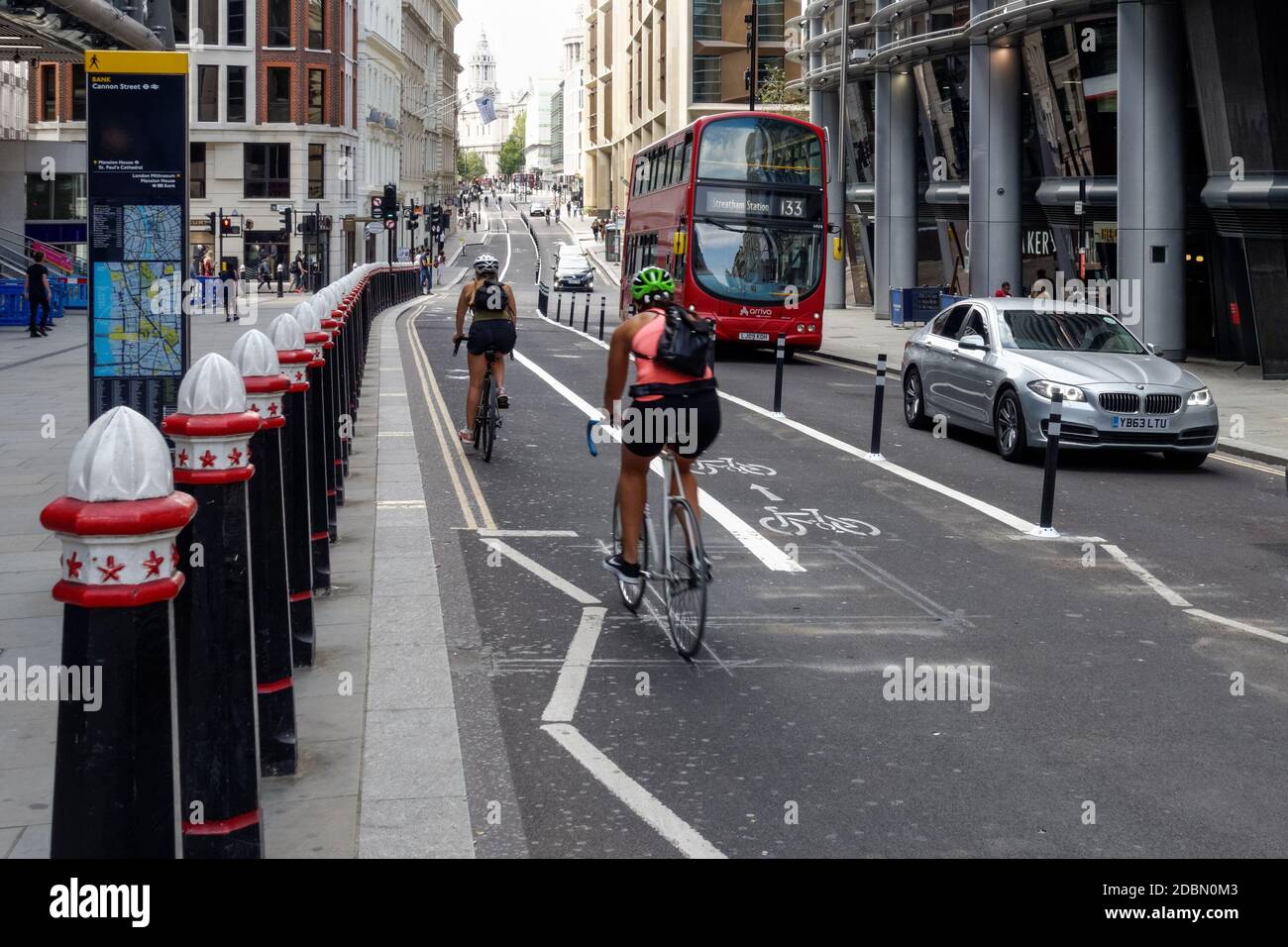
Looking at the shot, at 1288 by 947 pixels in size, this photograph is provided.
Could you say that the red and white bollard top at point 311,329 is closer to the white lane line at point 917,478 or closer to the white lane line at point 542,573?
the white lane line at point 542,573

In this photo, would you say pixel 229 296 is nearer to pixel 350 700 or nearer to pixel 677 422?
pixel 677 422

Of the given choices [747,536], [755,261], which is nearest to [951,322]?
[747,536]

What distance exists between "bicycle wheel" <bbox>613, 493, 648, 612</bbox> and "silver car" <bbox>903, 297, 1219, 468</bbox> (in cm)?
615

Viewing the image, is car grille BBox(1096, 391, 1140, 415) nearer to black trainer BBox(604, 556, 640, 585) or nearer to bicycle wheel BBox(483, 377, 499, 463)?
bicycle wheel BBox(483, 377, 499, 463)

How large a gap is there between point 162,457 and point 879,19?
4275cm

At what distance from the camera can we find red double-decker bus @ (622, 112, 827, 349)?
2872cm

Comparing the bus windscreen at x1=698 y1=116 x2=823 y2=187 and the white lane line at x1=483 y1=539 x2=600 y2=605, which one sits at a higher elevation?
the bus windscreen at x1=698 y1=116 x2=823 y2=187

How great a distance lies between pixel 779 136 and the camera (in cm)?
2886

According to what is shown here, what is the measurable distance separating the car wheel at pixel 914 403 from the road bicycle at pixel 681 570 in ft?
33.3

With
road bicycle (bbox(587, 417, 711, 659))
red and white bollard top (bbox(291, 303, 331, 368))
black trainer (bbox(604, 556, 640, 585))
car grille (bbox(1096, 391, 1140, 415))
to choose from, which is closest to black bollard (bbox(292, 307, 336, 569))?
red and white bollard top (bbox(291, 303, 331, 368))

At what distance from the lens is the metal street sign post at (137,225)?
371 inches

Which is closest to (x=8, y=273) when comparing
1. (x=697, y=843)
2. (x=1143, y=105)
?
(x=1143, y=105)

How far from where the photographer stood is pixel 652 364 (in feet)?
25.2
